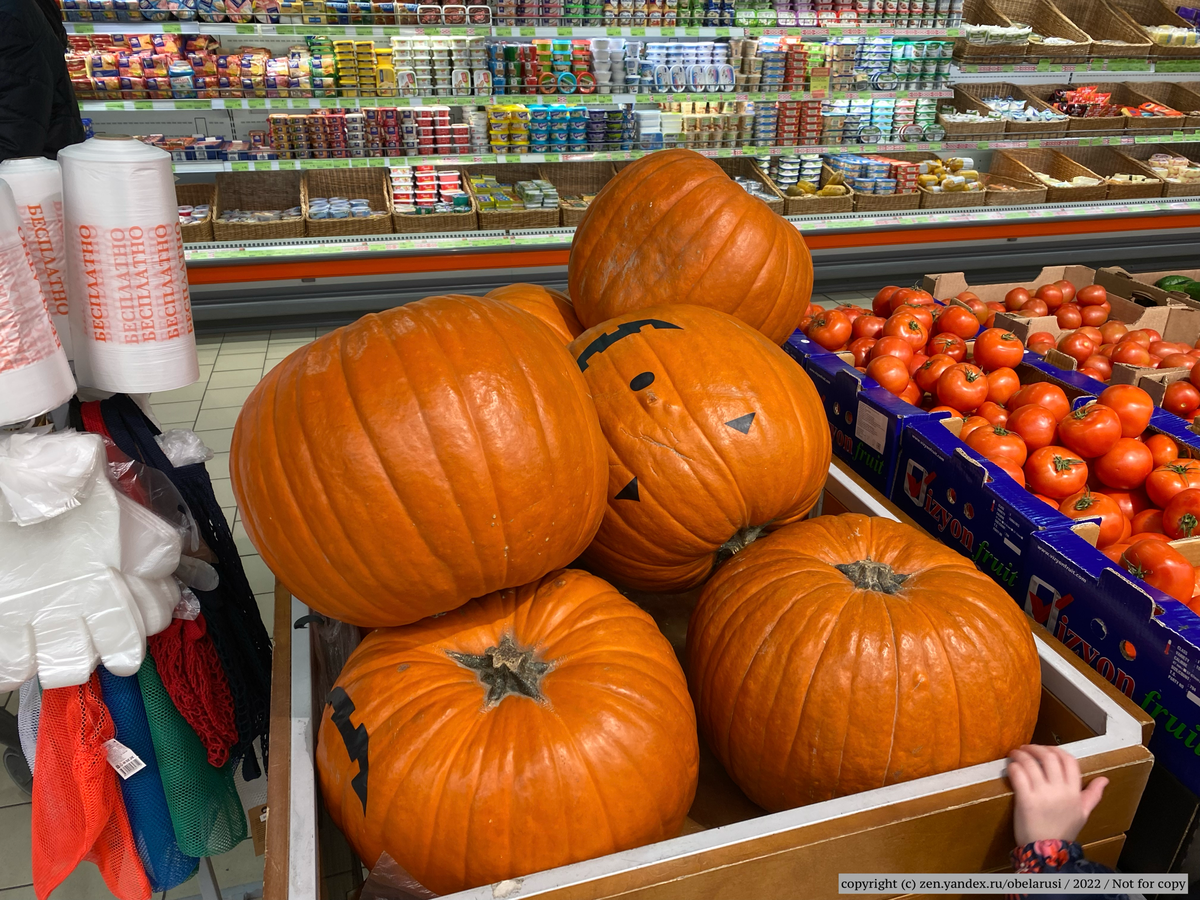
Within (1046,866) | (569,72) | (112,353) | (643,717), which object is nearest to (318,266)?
(569,72)

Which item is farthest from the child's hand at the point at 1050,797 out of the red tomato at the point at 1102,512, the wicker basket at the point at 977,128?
the wicker basket at the point at 977,128

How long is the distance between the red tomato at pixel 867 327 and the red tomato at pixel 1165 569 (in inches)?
45.8

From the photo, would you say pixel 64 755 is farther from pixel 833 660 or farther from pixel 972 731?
pixel 972 731

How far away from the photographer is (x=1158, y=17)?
5926 millimetres

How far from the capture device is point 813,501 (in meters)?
1.38

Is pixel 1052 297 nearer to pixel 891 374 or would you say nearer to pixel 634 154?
pixel 891 374

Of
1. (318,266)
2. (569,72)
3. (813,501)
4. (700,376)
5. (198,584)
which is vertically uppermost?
(569,72)

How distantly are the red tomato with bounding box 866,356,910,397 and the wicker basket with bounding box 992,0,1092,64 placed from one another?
14.7 feet

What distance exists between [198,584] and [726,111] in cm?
466

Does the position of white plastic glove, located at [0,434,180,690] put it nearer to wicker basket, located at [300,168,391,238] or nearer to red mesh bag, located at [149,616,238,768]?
red mesh bag, located at [149,616,238,768]

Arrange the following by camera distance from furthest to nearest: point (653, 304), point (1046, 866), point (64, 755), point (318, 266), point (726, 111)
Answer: point (726, 111) → point (318, 266) → point (653, 304) → point (64, 755) → point (1046, 866)

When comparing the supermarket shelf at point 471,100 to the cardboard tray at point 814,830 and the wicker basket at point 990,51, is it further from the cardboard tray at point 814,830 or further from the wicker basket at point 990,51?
the cardboard tray at point 814,830

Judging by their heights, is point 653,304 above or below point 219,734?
above

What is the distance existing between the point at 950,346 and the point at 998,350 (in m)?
0.15
